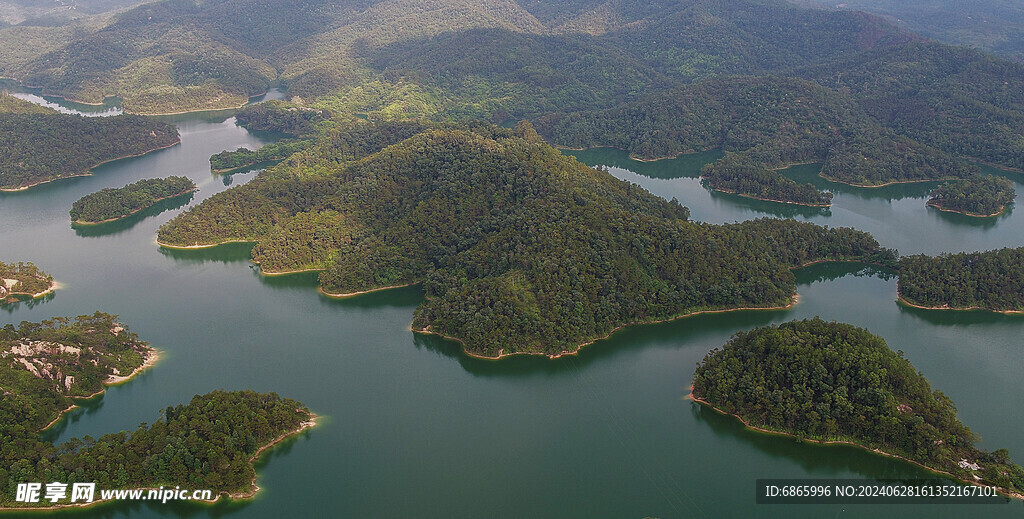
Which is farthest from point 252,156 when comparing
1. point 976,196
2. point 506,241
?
point 976,196

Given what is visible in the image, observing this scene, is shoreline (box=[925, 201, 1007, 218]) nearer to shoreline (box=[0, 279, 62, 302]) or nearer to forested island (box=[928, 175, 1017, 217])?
forested island (box=[928, 175, 1017, 217])

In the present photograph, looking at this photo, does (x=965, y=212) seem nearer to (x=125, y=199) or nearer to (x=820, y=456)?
(x=820, y=456)

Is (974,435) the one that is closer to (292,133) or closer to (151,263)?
(151,263)

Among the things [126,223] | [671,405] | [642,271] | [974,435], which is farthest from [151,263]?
[974,435]

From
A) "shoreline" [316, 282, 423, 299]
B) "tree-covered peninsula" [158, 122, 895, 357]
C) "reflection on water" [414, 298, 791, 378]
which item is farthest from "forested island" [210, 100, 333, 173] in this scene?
"reflection on water" [414, 298, 791, 378]

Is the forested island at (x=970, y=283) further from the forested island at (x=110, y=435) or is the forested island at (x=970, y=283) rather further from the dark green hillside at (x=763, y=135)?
the forested island at (x=110, y=435)
